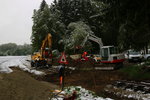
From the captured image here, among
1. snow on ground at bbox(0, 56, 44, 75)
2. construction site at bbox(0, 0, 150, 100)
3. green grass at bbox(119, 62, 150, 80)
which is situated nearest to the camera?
construction site at bbox(0, 0, 150, 100)

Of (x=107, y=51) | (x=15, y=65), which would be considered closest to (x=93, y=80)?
(x=107, y=51)

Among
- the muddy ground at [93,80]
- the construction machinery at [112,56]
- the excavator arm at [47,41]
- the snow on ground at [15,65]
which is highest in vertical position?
the excavator arm at [47,41]

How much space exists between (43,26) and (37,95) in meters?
34.9

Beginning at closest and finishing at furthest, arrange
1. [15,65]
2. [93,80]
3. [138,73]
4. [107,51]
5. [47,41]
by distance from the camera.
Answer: [93,80], [138,73], [107,51], [47,41], [15,65]

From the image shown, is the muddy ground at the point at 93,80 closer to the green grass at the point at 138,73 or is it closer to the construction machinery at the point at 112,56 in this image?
the green grass at the point at 138,73

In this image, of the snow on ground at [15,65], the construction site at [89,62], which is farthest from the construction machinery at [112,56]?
the snow on ground at [15,65]

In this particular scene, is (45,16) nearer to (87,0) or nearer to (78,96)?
(87,0)

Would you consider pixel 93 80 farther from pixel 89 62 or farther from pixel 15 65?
pixel 15 65

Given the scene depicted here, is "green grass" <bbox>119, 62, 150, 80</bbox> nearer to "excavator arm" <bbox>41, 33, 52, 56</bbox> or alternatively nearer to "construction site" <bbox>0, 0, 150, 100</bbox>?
"construction site" <bbox>0, 0, 150, 100</bbox>

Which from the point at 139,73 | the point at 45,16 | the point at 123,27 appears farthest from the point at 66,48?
the point at 123,27

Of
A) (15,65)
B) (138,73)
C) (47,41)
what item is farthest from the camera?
(15,65)

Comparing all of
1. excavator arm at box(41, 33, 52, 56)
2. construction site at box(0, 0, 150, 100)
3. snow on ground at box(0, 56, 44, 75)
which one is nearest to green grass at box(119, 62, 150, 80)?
construction site at box(0, 0, 150, 100)

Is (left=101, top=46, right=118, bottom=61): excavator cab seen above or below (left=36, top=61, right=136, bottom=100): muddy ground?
above

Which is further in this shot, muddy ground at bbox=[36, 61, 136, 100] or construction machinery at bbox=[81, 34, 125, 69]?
construction machinery at bbox=[81, 34, 125, 69]
